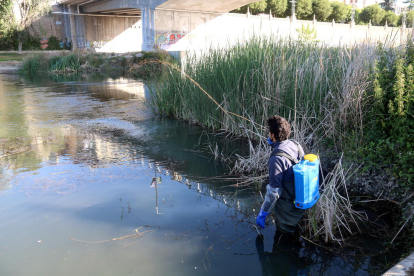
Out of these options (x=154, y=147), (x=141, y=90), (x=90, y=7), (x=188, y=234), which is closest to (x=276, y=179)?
(x=188, y=234)

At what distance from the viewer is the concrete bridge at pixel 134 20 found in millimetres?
34875

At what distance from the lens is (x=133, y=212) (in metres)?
4.42

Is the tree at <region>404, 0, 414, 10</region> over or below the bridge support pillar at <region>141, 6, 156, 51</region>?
below

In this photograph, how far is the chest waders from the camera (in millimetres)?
3498

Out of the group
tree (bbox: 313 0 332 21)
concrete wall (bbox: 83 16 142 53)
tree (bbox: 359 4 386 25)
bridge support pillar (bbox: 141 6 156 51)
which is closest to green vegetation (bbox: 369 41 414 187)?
bridge support pillar (bbox: 141 6 156 51)

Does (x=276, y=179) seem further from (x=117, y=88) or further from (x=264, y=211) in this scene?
(x=117, y=88)

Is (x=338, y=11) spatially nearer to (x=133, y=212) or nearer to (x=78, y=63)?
(x=78, y=63)

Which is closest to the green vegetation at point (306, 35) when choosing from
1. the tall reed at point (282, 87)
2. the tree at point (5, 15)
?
the tall reed at point (282, 87)

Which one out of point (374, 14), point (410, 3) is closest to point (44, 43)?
point (410, 3)

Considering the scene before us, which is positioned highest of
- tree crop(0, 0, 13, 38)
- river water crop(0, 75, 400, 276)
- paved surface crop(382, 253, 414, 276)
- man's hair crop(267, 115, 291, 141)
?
tree crop(0, 0, 13, 38)

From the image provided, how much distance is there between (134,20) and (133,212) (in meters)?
54.0

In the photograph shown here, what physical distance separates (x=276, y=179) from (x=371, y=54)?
116 inches

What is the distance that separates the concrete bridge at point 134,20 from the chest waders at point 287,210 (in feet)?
104

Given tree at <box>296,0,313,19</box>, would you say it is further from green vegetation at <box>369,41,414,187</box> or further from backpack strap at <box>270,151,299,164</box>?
backpack strap at <box>270,151,299,164</box>
